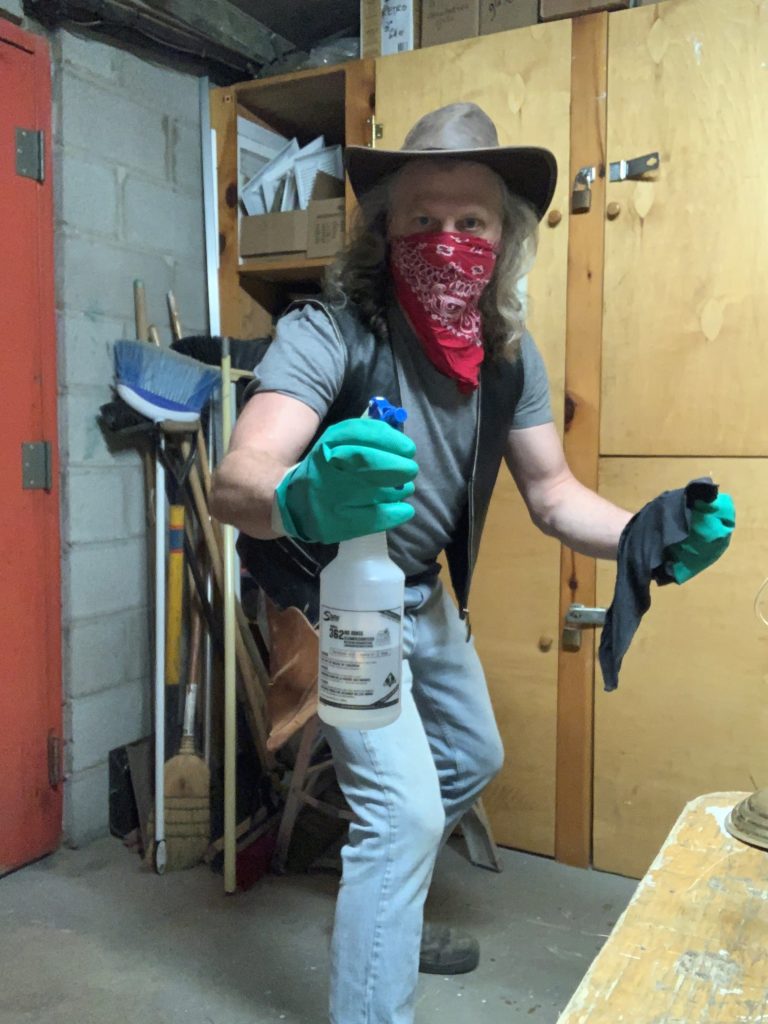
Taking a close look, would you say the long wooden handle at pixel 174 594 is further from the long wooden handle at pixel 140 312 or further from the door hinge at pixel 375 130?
the door hinge at pixel 375 130

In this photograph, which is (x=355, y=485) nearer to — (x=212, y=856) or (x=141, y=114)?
(x=212, y=856)

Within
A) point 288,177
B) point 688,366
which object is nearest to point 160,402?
point 288,177

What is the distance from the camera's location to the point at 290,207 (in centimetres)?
240

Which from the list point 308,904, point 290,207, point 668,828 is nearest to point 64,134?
point 290,207

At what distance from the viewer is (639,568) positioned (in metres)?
1.25

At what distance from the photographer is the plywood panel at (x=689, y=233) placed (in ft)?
5.91

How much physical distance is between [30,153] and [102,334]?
0.44 meters

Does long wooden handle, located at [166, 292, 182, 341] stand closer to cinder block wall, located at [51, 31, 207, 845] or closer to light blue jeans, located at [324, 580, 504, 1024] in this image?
cinder block wall, located at [51, 31, 207, 845]

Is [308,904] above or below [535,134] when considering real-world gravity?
below

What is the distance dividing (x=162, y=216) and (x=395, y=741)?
1.72 metres

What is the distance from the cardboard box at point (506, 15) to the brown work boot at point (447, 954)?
2.06m

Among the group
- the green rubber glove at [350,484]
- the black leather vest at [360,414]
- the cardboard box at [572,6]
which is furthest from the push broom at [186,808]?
the cardboard box at [572,6]

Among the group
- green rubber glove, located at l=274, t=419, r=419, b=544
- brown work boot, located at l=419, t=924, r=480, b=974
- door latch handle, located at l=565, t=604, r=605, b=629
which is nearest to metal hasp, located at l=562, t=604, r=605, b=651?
door latch handle, located at l=565, t=604, r=605, b=629

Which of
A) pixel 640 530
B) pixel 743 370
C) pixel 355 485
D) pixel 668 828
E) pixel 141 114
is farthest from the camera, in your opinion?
pixel 141 114
